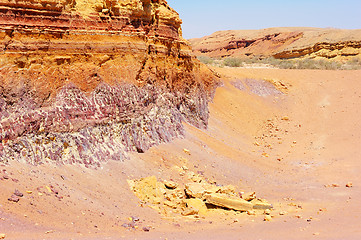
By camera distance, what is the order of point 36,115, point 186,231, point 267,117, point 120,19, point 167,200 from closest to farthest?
point 186,231 < point 36,115 < point 167,200 < point 120,19 < point 267,117

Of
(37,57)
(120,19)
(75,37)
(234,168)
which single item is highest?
(120,19)

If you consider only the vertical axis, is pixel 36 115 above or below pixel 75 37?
below

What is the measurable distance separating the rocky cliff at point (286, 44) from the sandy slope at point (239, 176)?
20972 millimetres

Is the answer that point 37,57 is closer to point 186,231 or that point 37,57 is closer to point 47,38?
point 47,38

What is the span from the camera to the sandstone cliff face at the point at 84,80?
26.0 ft

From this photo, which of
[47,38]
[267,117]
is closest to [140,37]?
[47,38]

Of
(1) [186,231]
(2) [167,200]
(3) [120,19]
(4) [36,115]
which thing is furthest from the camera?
(3) [120,19]

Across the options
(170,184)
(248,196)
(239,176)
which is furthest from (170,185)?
(239,176)

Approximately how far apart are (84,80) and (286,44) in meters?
50.6

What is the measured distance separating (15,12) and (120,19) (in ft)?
10.6

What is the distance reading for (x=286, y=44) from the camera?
181ft

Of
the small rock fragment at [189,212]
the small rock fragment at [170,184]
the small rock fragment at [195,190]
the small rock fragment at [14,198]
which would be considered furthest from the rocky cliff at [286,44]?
the small rock fragment at [14,198]

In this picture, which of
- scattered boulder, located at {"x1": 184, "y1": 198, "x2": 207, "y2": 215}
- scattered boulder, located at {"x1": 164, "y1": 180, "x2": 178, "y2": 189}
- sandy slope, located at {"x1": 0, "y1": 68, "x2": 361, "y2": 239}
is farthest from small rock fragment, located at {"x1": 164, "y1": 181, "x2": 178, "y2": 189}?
scattered boulder, located at {"x1": 184, "y1": 198, "x2": 207, "y2": 215}

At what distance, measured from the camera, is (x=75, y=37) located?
367 inches
